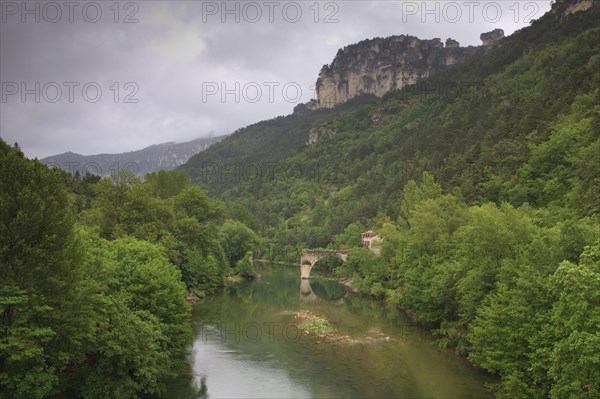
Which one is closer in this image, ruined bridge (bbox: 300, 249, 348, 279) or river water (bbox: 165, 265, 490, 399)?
river water (bbox: 165, 265, 490, 399)

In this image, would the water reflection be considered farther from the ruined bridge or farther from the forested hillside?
the ruined bridge

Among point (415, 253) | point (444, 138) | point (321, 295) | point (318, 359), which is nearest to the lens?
point (318, 359)

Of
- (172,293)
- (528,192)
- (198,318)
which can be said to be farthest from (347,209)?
(172,293)

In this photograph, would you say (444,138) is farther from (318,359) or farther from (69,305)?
(69,305)

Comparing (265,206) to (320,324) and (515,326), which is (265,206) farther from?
(515,326)

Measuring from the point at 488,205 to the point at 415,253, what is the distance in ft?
29.7

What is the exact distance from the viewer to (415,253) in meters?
50.7

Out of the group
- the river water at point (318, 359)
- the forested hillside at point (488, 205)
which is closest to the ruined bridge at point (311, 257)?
the forested hillside at point (488, 205)

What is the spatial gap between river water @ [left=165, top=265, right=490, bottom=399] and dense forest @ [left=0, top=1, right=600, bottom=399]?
195 cm

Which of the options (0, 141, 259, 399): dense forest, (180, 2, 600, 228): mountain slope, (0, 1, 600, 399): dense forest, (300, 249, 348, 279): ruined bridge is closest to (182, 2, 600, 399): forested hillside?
(0, 1, 600, 399): dense forest

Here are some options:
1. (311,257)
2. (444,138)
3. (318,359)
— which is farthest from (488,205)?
(444,138)

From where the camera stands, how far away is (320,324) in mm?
47781

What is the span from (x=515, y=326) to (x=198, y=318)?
3144cm

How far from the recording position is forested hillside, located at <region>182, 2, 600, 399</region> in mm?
23922
